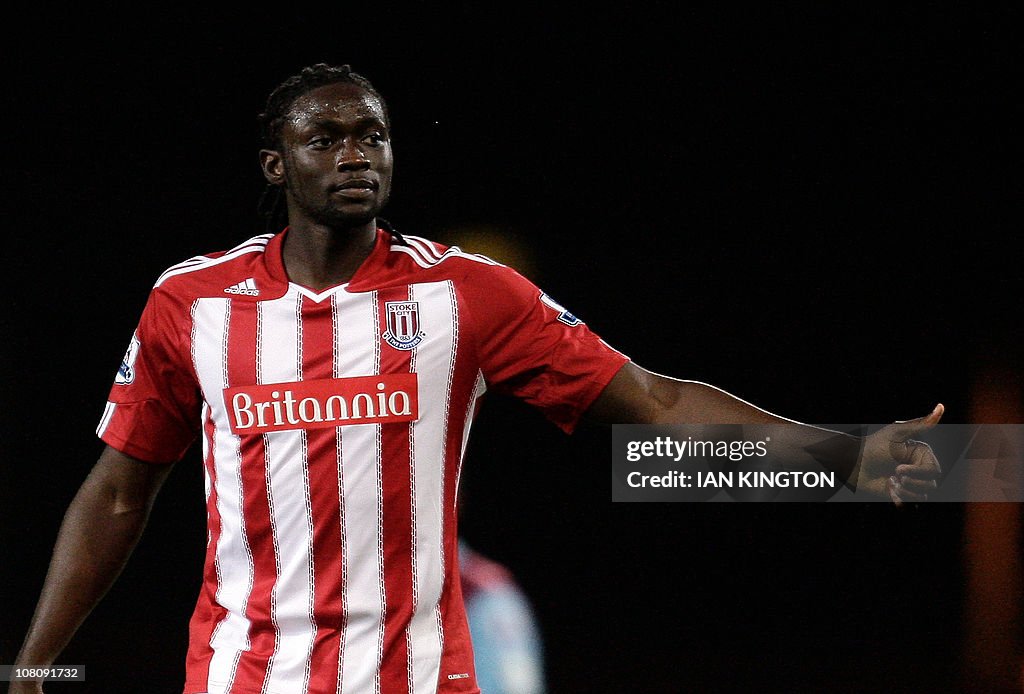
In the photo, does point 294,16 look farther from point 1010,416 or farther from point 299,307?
point 1010,416

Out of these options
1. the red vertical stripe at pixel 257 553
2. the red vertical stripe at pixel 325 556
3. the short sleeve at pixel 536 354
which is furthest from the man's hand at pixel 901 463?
the red vertical stripe at pixel 257 553

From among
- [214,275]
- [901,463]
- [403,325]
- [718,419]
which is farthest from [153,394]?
[901,463]

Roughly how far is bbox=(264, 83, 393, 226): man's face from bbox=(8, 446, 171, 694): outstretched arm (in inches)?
20.3

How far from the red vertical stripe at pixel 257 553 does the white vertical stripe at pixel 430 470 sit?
0.21 meters

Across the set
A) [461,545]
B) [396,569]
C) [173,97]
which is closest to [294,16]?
[173,97]

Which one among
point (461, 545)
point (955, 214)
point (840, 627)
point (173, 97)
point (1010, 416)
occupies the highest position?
point (173, 97)

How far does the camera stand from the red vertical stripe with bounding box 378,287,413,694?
5.77 ft

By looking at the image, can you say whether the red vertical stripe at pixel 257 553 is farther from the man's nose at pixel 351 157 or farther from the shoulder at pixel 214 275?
the man's nose at pixel 351 157

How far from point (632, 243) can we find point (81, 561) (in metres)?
2.36

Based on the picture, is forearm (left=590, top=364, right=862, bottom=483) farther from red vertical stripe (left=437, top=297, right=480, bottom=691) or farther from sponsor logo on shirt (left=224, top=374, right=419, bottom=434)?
sponsor logo on shirt (left=224, top=374, right=419, bottom=434)

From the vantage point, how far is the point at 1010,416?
381 cm

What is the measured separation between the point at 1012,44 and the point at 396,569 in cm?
296

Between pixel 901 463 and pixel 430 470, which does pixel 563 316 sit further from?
pixel 901 463

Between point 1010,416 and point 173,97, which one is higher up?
point 173,97
